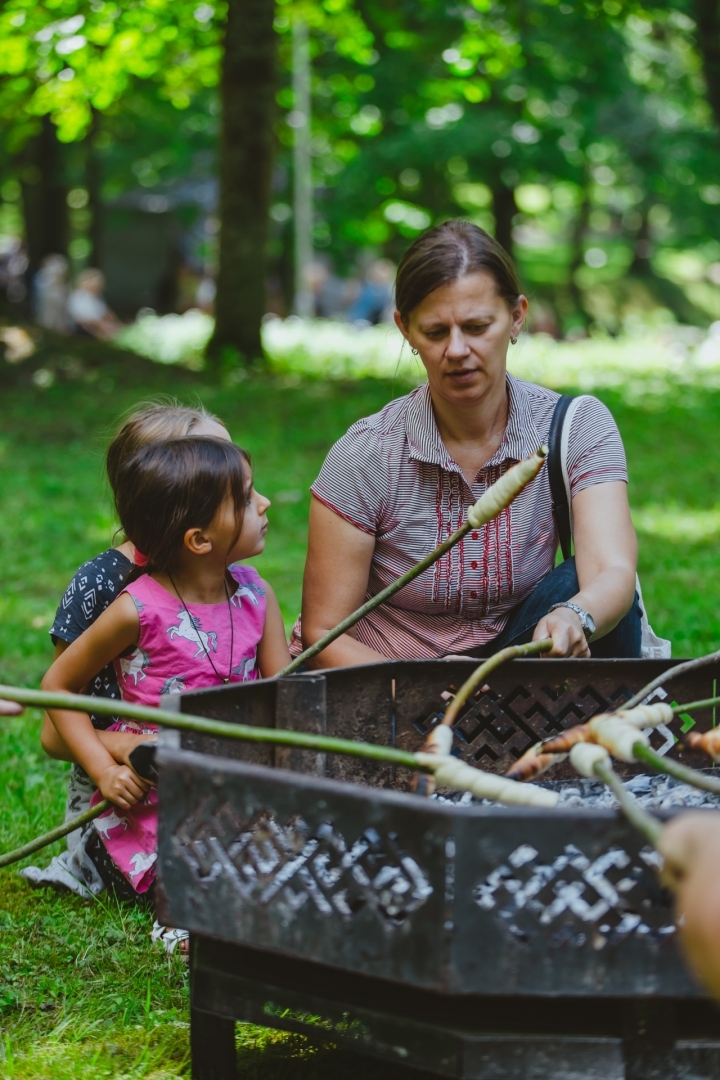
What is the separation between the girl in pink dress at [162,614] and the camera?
8.61ft

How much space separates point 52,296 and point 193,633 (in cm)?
1555

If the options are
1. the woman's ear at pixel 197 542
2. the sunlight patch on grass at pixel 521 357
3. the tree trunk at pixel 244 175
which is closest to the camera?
the woman's ear at pixel 197 542

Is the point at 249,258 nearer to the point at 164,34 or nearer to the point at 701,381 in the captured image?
the point at 164,34

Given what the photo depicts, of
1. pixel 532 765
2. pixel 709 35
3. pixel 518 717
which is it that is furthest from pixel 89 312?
pixel 532 765

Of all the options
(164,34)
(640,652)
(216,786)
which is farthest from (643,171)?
(216,786)

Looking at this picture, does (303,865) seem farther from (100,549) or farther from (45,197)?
(45,197)

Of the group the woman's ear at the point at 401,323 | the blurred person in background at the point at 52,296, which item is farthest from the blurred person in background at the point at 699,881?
the blurred person in background at the point at 52,296

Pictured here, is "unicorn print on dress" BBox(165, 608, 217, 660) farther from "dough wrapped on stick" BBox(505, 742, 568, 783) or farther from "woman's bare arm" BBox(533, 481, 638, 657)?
"dough wrapped on stick" BBox(505, 742, 568, 783)

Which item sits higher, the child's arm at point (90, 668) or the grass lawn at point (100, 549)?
the child's arm at point (90, 668)

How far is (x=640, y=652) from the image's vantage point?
3.05m

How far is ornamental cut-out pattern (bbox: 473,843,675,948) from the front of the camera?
5.01ft

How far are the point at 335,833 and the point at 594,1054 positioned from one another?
1.38ft

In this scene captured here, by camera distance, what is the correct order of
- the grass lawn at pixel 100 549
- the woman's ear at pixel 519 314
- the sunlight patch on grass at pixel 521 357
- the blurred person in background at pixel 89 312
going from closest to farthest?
the grass lawn at pixel 100 549
the woman's ear at pixel 519 314
the sunlight patch on grass at pixel 521 357
the blurred person in background at pixel 89 312

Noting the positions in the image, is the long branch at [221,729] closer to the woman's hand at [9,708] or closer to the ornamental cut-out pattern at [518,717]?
the woman's hand at [9,708]
